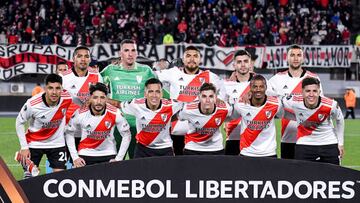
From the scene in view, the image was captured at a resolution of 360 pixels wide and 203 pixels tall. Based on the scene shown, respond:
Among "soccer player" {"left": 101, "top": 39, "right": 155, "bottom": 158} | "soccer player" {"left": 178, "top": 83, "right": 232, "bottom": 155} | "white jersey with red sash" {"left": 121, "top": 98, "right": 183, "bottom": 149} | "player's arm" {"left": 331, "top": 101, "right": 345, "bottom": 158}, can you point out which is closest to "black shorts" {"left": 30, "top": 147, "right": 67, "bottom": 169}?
"soccer player" {"left": 101, "top": 39, "right": 155, "bottom": 158}

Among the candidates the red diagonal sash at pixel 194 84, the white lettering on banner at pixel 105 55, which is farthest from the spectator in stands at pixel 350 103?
the red diagonal sash at pixel 194 84

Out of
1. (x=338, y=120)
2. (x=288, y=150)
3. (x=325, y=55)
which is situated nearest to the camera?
(x=338, y=120)

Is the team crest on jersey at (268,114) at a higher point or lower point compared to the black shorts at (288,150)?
higher

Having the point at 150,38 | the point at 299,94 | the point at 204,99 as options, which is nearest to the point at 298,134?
the point at 299,94

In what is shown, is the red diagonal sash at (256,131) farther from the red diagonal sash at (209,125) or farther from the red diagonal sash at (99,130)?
the red diagonal sash at (99,130)

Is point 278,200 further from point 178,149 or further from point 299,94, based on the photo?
point 178,149

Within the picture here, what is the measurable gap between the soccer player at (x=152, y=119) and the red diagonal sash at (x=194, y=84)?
66 cm

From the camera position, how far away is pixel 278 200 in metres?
4.18

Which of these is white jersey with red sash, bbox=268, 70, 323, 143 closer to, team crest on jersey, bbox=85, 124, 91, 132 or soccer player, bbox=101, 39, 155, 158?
soccer player, bbox=101, 39, 155, 158

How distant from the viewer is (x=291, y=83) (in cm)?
827

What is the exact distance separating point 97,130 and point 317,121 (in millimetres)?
2201

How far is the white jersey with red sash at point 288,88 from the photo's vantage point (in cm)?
822

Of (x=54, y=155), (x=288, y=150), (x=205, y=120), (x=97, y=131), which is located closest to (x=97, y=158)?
(x=97, y=131)

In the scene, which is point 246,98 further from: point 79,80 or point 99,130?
point 79,80
